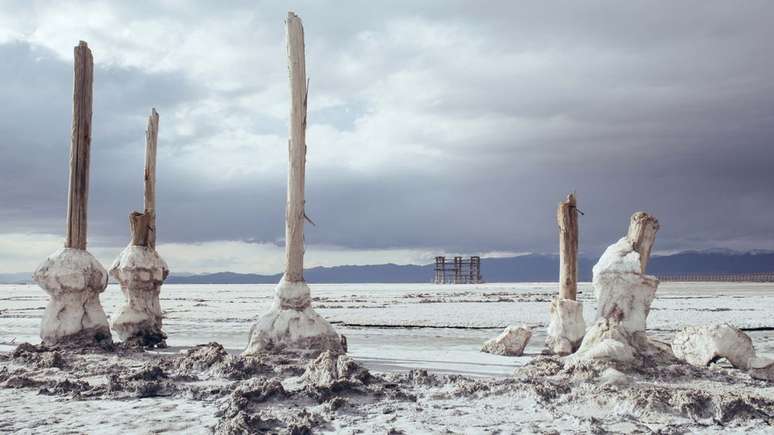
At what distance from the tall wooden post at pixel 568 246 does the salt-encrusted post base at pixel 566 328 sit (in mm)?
289

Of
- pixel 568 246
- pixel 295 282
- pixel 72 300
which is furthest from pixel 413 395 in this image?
pixel 72 300

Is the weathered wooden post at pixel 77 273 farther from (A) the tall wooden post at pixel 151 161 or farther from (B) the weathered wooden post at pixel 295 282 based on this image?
A: (B) the weathered wooden post at pixel 295 282

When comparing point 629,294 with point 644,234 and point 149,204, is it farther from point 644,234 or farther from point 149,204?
point 149,204

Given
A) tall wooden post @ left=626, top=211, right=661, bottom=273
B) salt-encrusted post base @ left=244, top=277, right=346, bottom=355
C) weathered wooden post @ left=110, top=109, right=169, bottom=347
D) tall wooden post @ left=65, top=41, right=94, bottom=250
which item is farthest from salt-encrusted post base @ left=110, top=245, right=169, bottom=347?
tall wooden post @ left=626, top=211, right=661, bottom=273

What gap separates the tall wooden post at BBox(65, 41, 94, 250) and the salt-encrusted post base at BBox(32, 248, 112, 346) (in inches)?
35.7

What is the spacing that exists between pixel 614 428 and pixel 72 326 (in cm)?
940

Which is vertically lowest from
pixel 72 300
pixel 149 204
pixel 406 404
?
pixel 406 404

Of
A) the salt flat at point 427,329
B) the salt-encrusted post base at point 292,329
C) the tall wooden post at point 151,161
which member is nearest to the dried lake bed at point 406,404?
the salt flat at point 427,329

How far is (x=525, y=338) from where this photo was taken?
11516 millimetres

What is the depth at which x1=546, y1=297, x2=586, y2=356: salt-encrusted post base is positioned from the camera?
439 inches

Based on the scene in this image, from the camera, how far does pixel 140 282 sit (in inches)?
523

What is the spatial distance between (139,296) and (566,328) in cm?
783

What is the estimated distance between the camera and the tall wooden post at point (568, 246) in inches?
460

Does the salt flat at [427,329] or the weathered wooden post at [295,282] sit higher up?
the weathered wooden post at [295,282]
